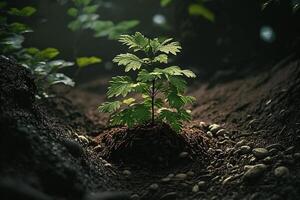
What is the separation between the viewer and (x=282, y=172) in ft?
6.87

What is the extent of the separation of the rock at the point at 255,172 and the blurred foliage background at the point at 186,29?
1687 millimetres

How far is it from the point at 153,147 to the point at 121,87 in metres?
0.46

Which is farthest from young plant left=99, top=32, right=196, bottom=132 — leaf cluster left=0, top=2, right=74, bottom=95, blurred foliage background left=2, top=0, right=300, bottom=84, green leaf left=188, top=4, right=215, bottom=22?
green leaf left=188, top=4, right=215, bottom=22

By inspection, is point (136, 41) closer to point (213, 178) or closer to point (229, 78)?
point (213, 178)

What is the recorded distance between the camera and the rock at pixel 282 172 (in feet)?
6.84

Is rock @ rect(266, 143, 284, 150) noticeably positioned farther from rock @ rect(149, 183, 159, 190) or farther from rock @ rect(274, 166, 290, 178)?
rock @ rect(149, 183, 159, 190)

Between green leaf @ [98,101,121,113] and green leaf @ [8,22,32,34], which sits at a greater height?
green leaf @ [8,22,32,34]

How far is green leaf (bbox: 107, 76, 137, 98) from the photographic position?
249 centimetres

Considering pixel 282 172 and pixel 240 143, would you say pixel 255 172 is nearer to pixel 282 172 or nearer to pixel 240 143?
pixel 282 172

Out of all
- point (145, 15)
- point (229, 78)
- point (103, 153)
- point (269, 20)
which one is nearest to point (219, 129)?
point (103, 153)

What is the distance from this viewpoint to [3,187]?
155 cm

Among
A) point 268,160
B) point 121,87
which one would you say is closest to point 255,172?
point 268,160

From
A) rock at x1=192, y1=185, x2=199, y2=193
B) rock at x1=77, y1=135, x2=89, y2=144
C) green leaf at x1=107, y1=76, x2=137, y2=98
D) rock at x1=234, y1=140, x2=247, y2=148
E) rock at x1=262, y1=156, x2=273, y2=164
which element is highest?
green leaf at x1=107, y1=76, x2=137, y2=98

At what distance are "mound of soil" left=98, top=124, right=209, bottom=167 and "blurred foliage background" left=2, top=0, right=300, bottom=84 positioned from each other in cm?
108
